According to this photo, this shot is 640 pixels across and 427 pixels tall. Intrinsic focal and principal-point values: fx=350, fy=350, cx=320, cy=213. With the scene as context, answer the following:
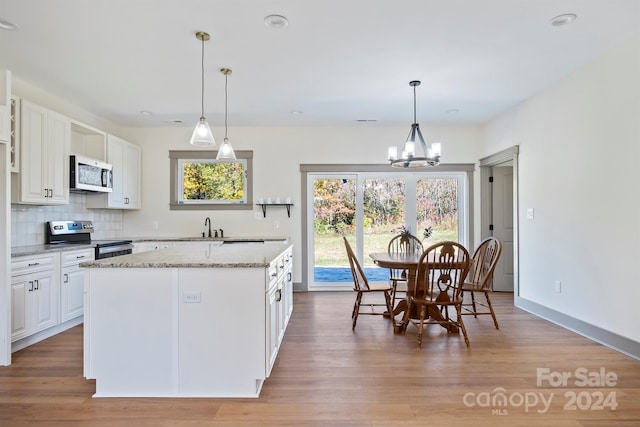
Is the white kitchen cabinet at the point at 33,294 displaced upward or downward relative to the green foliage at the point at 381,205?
downward

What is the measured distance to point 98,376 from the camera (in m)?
2.16

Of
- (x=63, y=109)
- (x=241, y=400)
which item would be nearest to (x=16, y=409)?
(x=241, y=400)

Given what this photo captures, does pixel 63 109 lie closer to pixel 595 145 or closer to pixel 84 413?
pixel 84 413

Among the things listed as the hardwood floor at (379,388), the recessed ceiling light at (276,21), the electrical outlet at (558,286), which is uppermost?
the recessed ceiling light at (276,21)

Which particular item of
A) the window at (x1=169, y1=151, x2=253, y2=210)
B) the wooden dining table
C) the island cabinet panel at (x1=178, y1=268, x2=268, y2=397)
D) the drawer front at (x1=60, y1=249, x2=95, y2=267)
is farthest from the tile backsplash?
the wooden dining table

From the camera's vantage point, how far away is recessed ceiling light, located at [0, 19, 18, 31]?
2.51 m

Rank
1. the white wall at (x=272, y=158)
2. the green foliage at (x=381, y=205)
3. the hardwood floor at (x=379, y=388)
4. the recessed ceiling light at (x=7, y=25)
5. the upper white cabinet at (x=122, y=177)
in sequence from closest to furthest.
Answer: the hardwood floor at (x=379, y=388) → the recessed ceiling light at (x=7, y=25) → the upper white cabinet at (x=122, y=177) → the white wall at (x=272, y=158) → the green foliage at (x=381, y=205)

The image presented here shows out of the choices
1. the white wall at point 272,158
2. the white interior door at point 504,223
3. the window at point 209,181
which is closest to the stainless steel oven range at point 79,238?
the white wall at point 272,158

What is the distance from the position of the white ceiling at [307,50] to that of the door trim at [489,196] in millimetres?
684

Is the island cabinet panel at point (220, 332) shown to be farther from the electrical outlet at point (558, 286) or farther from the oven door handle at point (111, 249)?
the electrical outlet at point (558, 286)

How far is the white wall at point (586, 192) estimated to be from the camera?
2797 mm

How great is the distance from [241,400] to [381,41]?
2773 mm

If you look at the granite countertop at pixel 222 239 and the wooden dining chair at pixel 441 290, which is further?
the granite countertop at pixel 222 239

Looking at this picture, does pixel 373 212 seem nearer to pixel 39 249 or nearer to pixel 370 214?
pixel 370 214
